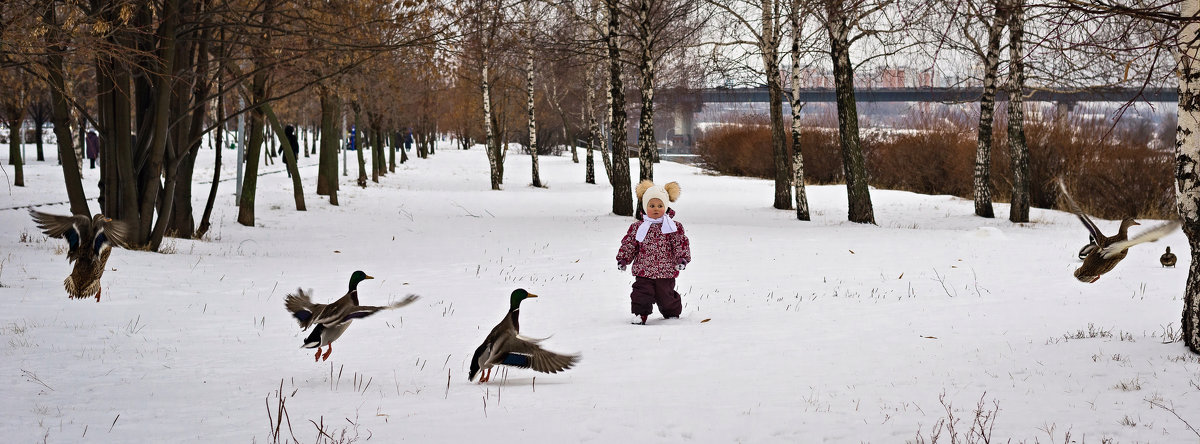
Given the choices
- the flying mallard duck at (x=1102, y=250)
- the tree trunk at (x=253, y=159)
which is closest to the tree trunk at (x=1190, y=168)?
the flying mallard duck at (x=1102, y=250)

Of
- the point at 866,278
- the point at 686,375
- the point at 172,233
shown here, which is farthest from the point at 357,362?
the point at 172,233

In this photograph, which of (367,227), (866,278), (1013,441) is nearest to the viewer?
(1013,441)

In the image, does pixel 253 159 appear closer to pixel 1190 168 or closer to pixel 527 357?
pixel 527 357

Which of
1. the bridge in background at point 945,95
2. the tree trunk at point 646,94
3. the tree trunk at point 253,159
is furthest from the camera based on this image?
the tree trunk at point 646,94

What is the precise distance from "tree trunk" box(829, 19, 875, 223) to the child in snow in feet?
32.7

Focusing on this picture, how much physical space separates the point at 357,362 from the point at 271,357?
0.61 metres

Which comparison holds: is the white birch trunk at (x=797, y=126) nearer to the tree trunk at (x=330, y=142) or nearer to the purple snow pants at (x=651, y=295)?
the tree trunk at (x=330, y=142)

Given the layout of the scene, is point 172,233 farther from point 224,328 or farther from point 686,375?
point 686,375

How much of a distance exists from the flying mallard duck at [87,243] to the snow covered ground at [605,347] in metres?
0.51

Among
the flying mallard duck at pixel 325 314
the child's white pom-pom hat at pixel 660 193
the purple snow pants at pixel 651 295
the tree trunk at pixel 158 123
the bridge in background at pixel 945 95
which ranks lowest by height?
the purple snow pants at pixel 651 295

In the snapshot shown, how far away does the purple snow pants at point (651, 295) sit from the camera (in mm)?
8641

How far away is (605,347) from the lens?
24.2 ft

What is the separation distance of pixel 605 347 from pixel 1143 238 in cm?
392

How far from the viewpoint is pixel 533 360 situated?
17.9 feet
